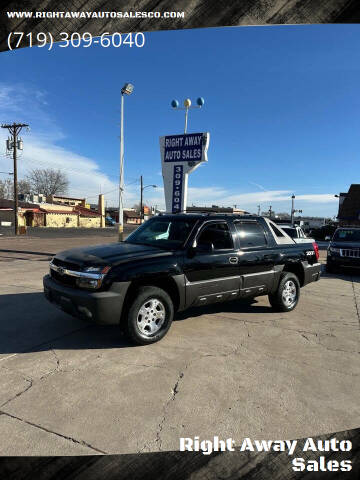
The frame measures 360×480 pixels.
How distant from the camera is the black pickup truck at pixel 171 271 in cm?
379

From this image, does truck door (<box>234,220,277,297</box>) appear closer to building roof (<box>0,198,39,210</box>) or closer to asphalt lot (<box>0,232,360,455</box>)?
asphalt lot (<box>0,232,360,455</box>)

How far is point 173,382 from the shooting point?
314 centimetres

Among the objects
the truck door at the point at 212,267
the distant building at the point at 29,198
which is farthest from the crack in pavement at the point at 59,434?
the distant building at the point at 29,198

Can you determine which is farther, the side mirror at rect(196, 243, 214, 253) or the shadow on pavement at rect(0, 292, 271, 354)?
the side mirror at rect(196, 243, 214, 253)

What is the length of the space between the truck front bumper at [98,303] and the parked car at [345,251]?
30.2ft

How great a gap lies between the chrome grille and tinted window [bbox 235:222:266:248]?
6.52 meters

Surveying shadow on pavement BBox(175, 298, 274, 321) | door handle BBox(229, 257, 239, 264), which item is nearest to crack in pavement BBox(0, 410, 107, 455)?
shadow on pavement BBox(175, 298, 274, 321)

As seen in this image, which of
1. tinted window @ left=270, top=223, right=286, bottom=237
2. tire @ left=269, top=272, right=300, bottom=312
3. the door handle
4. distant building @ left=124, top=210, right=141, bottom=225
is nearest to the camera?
the door handle

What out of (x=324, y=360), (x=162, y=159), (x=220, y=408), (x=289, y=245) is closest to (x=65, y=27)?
(x=220, y=408)

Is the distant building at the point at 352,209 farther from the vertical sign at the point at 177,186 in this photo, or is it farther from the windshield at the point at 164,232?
the windshield at the point at 164,232

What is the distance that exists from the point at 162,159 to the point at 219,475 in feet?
41.1

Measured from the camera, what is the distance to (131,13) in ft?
5.36

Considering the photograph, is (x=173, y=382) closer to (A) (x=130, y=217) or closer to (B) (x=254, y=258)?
(B) (x=254, y=258)

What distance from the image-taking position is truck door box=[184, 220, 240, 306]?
439cm
